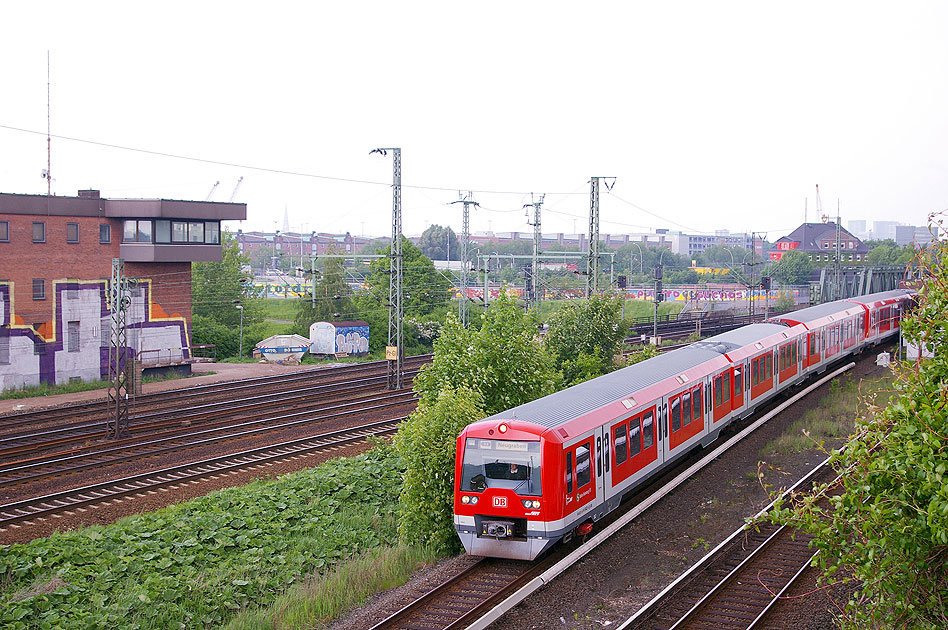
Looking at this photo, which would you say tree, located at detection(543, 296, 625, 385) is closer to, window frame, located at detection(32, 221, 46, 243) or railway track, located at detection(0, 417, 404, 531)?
railway track, located at detection(0, 417, 404, 531)

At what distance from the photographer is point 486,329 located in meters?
19.0

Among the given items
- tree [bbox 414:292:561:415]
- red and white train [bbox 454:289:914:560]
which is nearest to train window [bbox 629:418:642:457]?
red and white train [bbox 454:289:914:560]

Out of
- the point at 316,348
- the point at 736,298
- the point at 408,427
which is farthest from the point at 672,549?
the point at 736,298

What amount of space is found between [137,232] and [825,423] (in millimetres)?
34176

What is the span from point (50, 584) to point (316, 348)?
123 feet

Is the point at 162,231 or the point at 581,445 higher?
the point at 162,231

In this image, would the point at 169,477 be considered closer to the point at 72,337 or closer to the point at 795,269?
the point at 72,337

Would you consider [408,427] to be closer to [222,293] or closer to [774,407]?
[774,407]

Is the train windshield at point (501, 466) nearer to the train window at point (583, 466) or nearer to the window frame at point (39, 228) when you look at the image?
the train window at point (583, 466)

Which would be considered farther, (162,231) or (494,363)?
(162,231)

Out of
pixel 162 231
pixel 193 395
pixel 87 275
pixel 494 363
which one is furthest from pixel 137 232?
pixel 494 363

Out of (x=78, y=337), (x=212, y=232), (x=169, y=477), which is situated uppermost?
(x=212, y=232)

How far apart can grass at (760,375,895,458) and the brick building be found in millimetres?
28310

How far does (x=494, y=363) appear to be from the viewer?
1869 cm
